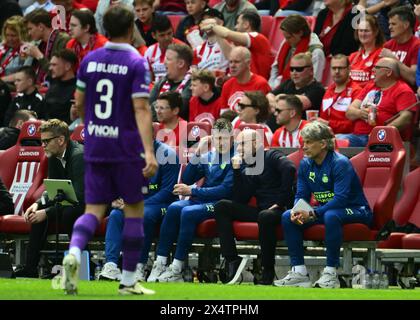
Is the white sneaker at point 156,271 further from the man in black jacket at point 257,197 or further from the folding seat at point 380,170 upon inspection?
the folding seat at point 380,170

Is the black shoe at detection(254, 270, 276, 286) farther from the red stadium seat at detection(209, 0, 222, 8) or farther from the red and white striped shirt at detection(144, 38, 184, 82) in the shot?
the red stadium seat at detection(209, 0, 222, 8)

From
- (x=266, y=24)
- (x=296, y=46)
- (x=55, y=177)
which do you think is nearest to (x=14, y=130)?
(x=55, y=177)

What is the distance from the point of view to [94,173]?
9.27 m

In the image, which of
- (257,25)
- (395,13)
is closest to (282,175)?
(395,13)

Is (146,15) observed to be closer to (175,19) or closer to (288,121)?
(175,19)

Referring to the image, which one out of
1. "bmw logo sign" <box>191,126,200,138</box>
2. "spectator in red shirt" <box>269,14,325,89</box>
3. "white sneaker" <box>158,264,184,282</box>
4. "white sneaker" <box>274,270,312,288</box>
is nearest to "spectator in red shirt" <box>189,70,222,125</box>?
"spectator in red shirt" <box>269,14,325,89</box>

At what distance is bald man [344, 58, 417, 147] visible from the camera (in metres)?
13.7

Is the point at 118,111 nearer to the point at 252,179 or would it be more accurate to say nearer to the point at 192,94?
the point at 252,179

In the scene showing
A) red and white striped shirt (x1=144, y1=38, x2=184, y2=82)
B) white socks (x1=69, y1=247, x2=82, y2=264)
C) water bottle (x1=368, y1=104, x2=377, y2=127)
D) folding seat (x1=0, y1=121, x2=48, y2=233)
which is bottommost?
white socks (x1=69, y1=247, x2=82, y2=264)

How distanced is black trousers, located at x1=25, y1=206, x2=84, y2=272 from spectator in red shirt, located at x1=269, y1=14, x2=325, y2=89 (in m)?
3.73

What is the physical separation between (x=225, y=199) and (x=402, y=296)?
3.35m

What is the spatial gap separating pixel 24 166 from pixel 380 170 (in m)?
4.55

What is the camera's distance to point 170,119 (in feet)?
46.6

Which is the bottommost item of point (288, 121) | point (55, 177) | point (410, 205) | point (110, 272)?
point (110, 272)
